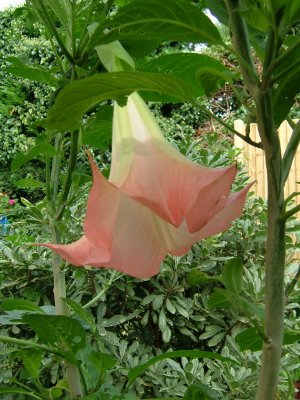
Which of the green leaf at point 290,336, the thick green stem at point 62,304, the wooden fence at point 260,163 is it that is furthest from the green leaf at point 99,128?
the wooden fence at point 260,163

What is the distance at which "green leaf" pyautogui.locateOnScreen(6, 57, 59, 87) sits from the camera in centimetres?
71

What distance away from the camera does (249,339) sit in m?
0.61

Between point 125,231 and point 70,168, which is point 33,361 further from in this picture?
point 125,231

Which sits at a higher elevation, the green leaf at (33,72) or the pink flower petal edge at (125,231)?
the green leaf at (33,72)

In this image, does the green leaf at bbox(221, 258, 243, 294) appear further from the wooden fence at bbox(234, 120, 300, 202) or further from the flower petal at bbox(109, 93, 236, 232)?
the wooden fence at bbox(234, 120, 300, 202)

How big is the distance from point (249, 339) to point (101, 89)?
34 cm

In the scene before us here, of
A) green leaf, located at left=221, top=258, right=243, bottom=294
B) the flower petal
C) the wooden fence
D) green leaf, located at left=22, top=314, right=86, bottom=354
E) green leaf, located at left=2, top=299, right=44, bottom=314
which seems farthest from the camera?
the wooden fence

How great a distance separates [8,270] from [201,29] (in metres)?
1.57

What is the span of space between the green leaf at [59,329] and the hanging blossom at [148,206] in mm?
297

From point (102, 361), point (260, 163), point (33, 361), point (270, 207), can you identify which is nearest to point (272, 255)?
point (270, 207)

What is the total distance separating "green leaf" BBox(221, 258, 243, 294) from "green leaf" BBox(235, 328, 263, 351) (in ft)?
0.34

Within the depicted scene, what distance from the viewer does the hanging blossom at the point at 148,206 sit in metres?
0.33

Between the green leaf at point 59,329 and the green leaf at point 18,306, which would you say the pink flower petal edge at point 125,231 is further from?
the green leaf at point 18,306

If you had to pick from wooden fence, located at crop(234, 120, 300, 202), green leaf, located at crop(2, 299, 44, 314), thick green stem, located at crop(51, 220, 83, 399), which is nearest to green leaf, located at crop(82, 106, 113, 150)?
thick green stem, located at crop(51, 220, 83, 399)
